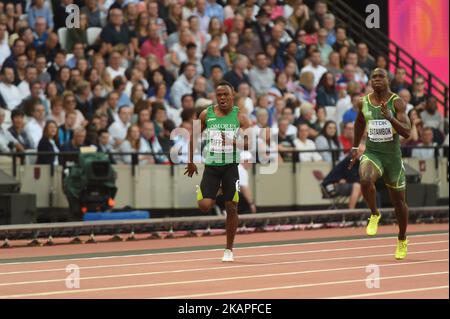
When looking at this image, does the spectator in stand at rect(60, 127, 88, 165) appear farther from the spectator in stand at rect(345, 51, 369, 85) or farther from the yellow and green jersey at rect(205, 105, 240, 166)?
the spectator in stand at rect(345, 51, 369, 85)

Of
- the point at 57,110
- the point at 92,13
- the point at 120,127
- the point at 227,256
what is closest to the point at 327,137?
the point at 120,127

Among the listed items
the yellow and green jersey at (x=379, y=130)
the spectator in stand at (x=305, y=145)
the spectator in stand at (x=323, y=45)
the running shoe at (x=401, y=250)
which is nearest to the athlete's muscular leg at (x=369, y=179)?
the yellow and green jersey at (x=379, y=130)

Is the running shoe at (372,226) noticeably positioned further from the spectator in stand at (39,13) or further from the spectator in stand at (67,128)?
the spectator in stand at (39,13)

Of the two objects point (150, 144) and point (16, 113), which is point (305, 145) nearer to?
point (150, 144)

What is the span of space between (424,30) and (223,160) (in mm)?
15734

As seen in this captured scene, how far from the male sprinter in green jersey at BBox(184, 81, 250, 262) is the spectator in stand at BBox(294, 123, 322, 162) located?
7.90 metres

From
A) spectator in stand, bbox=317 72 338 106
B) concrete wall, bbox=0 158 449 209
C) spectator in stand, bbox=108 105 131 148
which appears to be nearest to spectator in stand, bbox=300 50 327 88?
spectator in stand, bbox=317 72 338 106

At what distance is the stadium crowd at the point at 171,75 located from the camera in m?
20.8

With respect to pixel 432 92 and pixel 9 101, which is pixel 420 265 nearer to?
pixel 9 101

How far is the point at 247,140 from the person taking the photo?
21.0 metres

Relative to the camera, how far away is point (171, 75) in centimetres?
2294

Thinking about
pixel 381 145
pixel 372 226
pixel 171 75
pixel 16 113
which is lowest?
pixel 372 226

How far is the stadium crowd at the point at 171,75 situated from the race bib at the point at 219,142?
5766mm

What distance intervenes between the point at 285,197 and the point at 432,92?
363 inches
